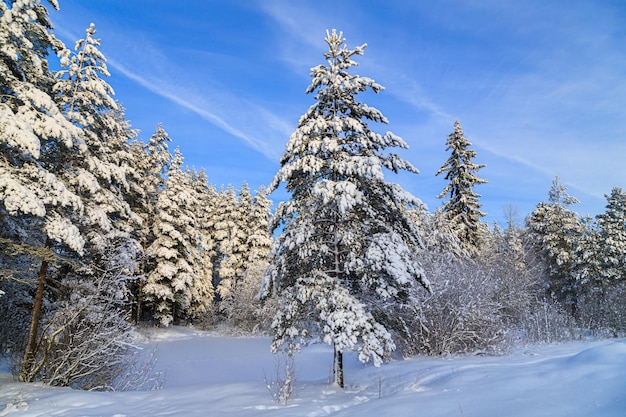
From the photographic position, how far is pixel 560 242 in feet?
102

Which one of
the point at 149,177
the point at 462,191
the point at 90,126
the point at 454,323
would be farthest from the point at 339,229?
the point at 149,177

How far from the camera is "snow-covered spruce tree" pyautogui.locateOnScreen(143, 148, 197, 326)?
2714cm

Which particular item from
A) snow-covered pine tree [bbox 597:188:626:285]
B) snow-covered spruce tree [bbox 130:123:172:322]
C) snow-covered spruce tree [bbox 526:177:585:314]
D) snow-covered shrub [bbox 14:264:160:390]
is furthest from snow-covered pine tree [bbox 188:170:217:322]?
snow-covered pine tree [bbox 597:188:626:285]

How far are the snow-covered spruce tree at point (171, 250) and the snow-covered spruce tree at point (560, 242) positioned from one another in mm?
28401

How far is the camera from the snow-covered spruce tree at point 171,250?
2714 cm

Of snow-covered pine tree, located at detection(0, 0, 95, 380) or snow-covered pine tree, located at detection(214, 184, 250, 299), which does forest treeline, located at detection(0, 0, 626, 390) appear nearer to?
snow-covered pine tree, located at detection(0, 0, 95, 380)

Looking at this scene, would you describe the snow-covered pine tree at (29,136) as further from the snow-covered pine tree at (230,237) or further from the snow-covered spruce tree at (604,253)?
the snow-covered spruce tree at (604,253)

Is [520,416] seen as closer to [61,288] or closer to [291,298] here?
[291,298]

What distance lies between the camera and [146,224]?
2850 centimetres

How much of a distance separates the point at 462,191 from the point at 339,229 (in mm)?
18809

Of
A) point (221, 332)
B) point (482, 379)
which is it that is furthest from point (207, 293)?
point (482, 379)

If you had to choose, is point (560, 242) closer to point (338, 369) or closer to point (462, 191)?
point (462, 191)

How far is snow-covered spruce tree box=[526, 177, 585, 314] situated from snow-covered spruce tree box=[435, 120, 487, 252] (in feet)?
27.9

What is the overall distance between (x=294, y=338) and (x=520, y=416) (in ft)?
18.9
